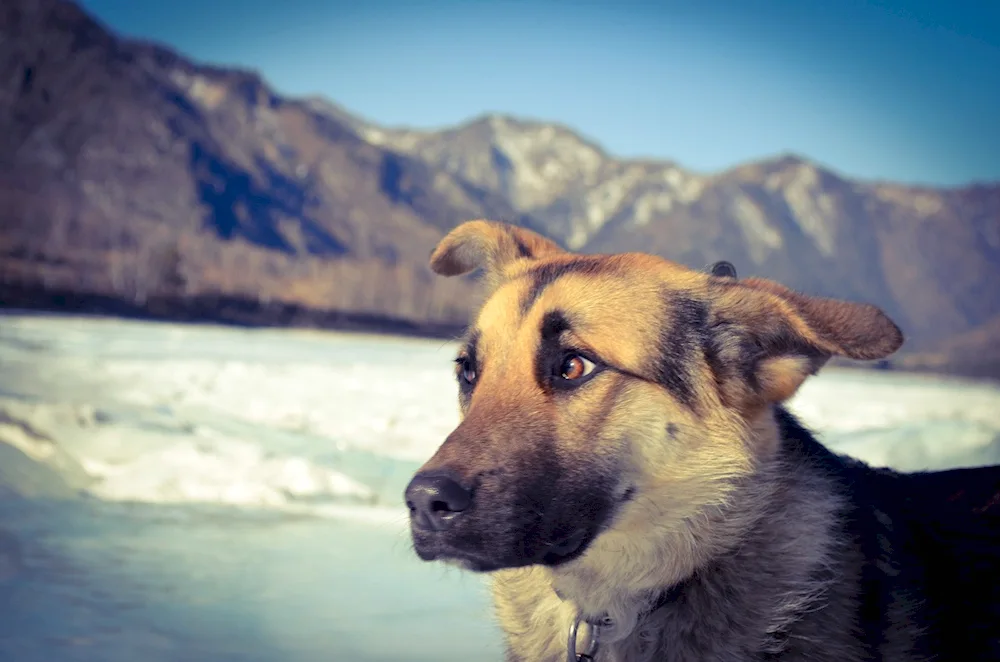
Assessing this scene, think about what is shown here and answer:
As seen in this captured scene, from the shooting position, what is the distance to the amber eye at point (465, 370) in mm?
3195

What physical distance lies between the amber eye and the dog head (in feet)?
0.30

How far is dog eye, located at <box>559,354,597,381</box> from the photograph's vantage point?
2.87m

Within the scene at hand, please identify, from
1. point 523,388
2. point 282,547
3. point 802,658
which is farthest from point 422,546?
point 282,547

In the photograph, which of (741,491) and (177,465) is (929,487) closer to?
(741,491)

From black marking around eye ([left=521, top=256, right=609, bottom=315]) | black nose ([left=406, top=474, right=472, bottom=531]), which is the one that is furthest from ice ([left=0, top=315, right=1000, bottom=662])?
black marking around eye ([left=521, top=256, right=609, bottom=315])

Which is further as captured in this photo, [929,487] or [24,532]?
[24,532]

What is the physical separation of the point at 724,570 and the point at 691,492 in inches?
11.1

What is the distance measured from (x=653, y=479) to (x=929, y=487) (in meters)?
1.46

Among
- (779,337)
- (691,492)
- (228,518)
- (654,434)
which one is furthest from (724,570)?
(228,518)

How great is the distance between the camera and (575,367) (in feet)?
Answer: 9.44

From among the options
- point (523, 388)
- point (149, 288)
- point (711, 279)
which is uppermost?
point (711, 279)

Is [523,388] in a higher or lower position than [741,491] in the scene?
higher

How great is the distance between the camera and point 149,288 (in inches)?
3477

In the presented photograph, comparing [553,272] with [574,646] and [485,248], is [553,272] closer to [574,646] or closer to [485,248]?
[485,248]
